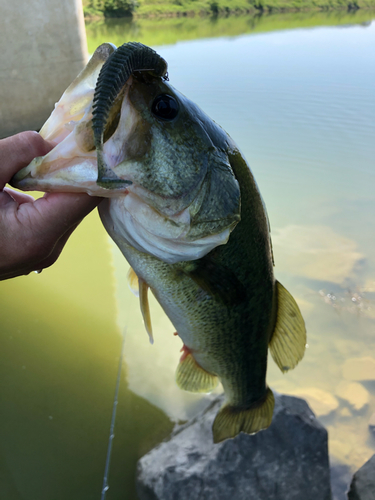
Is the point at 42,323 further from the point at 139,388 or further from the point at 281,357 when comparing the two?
the point at 281,357

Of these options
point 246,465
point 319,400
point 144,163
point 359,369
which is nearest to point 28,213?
point 144,163

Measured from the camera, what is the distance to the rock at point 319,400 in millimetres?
2082

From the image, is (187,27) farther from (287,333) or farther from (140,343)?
(287,333)

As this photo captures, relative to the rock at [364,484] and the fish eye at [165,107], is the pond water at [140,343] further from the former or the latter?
the fish eye at [165,107]

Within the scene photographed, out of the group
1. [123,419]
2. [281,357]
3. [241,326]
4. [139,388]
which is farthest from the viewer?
[139,388]

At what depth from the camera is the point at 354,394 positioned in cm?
213

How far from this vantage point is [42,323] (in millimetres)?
2475

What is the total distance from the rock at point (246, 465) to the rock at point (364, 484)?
0.33ft

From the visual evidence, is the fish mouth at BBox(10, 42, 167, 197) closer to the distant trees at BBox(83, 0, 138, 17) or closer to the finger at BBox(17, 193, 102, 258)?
the finger at BBox(17, 193, 102, 258)

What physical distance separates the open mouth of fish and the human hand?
0.04 metres

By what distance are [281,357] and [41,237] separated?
2.89 feet

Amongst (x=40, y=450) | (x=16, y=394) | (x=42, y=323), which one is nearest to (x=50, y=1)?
(x=42, y=323)

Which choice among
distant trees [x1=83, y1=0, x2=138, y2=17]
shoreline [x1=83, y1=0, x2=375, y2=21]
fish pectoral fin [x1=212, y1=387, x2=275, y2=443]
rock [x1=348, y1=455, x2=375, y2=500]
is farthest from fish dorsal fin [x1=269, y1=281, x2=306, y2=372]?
shoreline [x1=83, y1=0, x2=375, y2=21]

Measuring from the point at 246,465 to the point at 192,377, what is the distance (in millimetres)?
477
